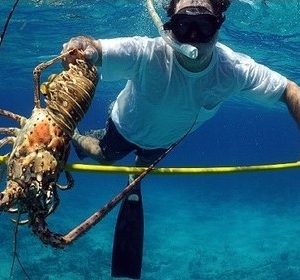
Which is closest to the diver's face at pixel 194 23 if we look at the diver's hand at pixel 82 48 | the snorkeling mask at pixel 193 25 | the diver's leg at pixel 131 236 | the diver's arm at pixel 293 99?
the snorkeling mask at pixel 193 25

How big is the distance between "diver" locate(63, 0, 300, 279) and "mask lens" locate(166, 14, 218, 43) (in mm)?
11

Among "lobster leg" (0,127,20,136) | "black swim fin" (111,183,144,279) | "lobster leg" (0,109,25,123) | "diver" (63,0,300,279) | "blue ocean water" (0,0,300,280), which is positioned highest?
"lobster leg" (0,109,25,123)

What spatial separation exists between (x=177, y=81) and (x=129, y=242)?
10.2ft

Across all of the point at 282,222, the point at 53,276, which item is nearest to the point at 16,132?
the point at 53,276

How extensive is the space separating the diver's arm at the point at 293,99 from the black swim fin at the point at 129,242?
3.01 meters

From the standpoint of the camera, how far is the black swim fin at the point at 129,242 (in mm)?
7348

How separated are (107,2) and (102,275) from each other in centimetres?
940

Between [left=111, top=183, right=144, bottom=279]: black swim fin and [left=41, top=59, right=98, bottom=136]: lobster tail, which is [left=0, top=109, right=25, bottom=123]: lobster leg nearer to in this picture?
[left=41, top=59, right=98, bottom=136]: lobster tail

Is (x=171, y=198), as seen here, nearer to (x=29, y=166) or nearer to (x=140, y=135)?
(x=140, y=135)

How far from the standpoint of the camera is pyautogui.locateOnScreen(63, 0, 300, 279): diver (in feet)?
16.0

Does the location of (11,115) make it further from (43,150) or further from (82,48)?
(82,48)

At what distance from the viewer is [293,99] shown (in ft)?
17.1

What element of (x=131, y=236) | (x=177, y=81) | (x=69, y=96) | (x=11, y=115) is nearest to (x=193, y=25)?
(x=177, y=81)

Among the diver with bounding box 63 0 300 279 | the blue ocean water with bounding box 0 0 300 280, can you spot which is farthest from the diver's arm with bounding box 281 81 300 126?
the blue ocean water with bounding box 0 0 300 280
